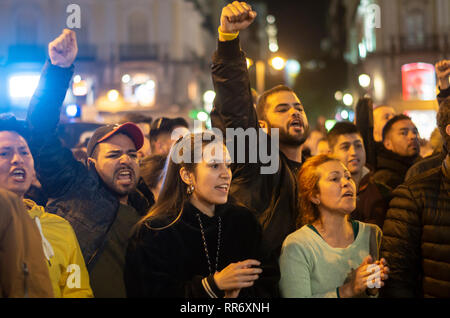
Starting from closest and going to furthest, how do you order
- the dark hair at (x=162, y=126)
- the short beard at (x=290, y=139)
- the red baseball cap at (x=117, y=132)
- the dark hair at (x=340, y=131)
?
1. the red baseball cap at (x=117, y=132)
2. the short beard at (x=290, y=139)
3. the dark hair at (x=340, y=131)
4. the dark hair at (x=162, y=126)

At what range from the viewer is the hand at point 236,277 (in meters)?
3.10

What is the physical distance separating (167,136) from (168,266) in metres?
3.36

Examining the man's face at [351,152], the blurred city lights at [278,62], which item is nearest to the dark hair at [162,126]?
the man's face at [351,152]

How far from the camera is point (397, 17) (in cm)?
3875

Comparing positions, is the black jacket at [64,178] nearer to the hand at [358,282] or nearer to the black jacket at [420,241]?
the hand at [358,282]

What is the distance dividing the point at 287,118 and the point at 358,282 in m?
1.74

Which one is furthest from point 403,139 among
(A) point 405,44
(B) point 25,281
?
(A) point 405,44

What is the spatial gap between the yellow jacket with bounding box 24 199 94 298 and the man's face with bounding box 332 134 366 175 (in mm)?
2747

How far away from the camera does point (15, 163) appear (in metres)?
3.57

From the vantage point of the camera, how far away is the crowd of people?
3.36 meters

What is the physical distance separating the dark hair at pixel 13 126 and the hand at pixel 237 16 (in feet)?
5.15

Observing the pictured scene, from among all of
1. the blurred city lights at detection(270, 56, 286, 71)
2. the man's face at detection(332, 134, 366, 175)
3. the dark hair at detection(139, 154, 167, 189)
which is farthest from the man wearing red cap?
the blurred city lights at detection(270, 56, 286, 71)

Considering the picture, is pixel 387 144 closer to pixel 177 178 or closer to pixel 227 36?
pixel 227 36

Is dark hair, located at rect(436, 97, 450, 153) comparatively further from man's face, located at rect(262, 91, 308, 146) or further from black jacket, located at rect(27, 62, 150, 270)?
black jacket, located at rect(27, 62, 150, 270)
